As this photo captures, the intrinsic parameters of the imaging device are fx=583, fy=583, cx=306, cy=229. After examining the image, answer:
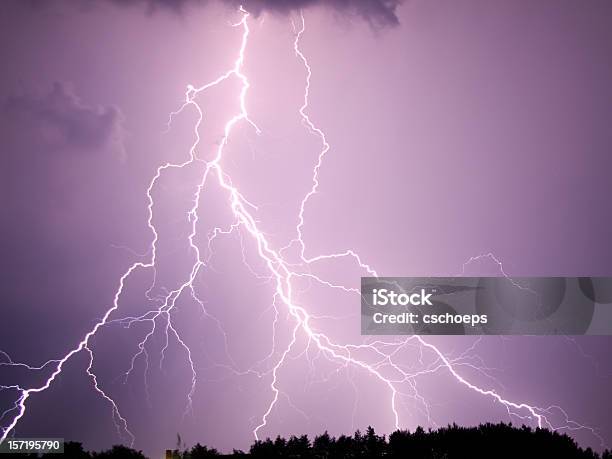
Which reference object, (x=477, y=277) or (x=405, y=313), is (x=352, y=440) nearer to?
(x=405, y=313)

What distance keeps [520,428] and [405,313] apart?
161 inches

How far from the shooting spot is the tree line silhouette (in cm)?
1345

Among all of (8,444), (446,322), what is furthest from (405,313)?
(8,444)

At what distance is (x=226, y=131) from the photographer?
60.8ft
